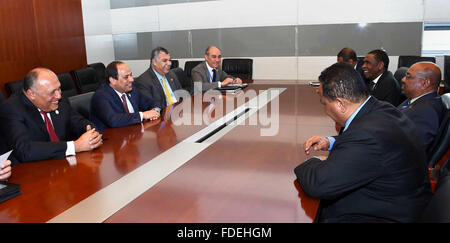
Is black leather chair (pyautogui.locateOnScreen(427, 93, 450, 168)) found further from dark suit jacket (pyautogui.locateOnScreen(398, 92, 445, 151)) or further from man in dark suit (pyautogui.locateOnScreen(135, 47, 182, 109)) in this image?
man in dark suit (pyautogui.locateOnScreen(135, 47, 182, 109))

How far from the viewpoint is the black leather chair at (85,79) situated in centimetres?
536

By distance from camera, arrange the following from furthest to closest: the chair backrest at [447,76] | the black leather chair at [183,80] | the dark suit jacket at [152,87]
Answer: the black leather chair at [183,80] → the chair backrest at [447,76] → the dark suit jacket at [152,87]

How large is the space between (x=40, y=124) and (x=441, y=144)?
2796mm

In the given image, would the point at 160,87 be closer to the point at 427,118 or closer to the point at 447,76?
the point at 427,118

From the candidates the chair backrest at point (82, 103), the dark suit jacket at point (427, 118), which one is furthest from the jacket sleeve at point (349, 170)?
the chair backrest at point (82, 103)

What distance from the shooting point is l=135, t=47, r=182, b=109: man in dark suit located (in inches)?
175

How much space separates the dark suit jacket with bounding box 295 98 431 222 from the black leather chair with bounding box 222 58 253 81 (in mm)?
4472

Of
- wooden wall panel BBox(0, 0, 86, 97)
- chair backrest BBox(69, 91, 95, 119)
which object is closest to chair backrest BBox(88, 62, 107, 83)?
wooden wall panel BBox(0, 0, 86, 97)

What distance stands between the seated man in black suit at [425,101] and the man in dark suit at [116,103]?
6.85 ft

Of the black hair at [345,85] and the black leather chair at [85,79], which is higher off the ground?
the black hair at [345,85]

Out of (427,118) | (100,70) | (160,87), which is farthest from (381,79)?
(100,70)

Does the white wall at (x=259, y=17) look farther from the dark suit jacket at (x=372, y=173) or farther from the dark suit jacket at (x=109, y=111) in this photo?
the dark suit jacket at (x=372, y=173)

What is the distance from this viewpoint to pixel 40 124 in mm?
2762
